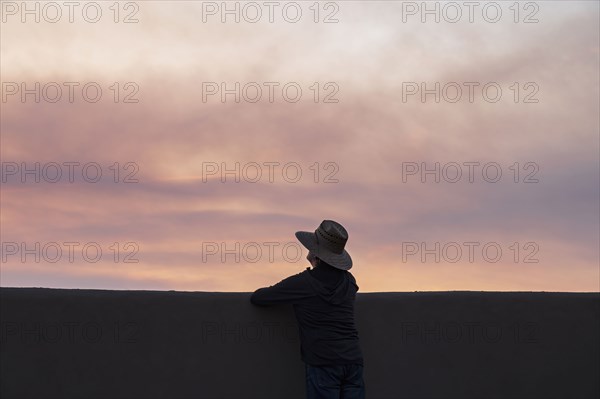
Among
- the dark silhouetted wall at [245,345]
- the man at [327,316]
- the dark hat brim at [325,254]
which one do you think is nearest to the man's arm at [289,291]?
the man at [327,316]

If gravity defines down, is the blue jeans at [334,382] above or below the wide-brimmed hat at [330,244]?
below

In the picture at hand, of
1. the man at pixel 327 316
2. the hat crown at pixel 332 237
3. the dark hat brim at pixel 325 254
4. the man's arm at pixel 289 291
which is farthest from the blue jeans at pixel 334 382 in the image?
the hat crown at pixel 332 237

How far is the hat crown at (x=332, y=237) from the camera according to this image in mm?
5938

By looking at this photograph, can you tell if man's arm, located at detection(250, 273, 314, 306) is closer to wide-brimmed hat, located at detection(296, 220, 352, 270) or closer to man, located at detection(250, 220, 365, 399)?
man, located at detection(250, 220, 365, 399)

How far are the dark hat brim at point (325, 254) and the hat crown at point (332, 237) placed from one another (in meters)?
0.03

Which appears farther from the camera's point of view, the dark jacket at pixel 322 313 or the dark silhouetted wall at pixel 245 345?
the dark silhouetted wall at pixel 245 345

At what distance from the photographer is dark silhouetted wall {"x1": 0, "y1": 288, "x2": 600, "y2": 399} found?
6.41 metres

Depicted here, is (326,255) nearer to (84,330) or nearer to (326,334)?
(326,334)

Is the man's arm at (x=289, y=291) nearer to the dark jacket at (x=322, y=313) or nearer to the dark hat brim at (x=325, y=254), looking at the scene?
the dark jacket at (x=322, y=313)

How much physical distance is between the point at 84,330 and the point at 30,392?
57 centimetres

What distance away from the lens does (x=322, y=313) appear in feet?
19.4

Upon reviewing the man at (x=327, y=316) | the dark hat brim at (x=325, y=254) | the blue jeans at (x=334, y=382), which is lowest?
the blue jeans at (x=334, y=382)

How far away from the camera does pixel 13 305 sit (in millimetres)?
6391

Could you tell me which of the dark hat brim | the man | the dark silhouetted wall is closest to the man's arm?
the man
